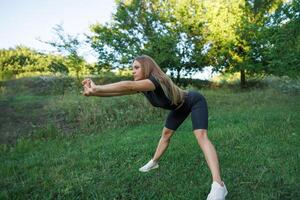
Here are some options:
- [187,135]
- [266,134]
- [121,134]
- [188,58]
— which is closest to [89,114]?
[121,134]

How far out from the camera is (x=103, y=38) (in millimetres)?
19547

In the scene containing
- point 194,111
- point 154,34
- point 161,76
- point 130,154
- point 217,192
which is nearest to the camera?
point 217,192

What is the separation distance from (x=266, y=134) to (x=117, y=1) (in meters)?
16.0

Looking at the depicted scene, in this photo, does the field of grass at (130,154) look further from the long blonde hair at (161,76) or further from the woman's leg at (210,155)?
the long blonde hair at (161,76)

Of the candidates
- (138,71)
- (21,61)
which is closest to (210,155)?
(138,71)

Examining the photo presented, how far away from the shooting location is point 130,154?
6.07m

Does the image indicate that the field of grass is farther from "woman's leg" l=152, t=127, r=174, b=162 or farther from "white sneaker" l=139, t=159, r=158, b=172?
"woman's leg" l=152, t=127, r=174, b=162

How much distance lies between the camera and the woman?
3.33m

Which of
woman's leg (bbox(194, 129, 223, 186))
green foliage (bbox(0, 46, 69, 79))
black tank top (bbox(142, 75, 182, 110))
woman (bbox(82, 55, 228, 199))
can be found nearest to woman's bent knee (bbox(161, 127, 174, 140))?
woman (bbox(82, 55, 228, 199))

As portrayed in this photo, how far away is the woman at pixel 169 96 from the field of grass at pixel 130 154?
0.50 m

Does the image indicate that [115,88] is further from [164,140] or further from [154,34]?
[154,34]

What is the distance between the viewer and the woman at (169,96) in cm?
333

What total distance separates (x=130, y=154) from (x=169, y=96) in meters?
2.48

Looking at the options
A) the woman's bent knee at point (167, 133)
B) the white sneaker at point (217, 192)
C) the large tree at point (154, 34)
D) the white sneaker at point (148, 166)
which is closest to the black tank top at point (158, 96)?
the woman's bent knee at point (167, 133)
